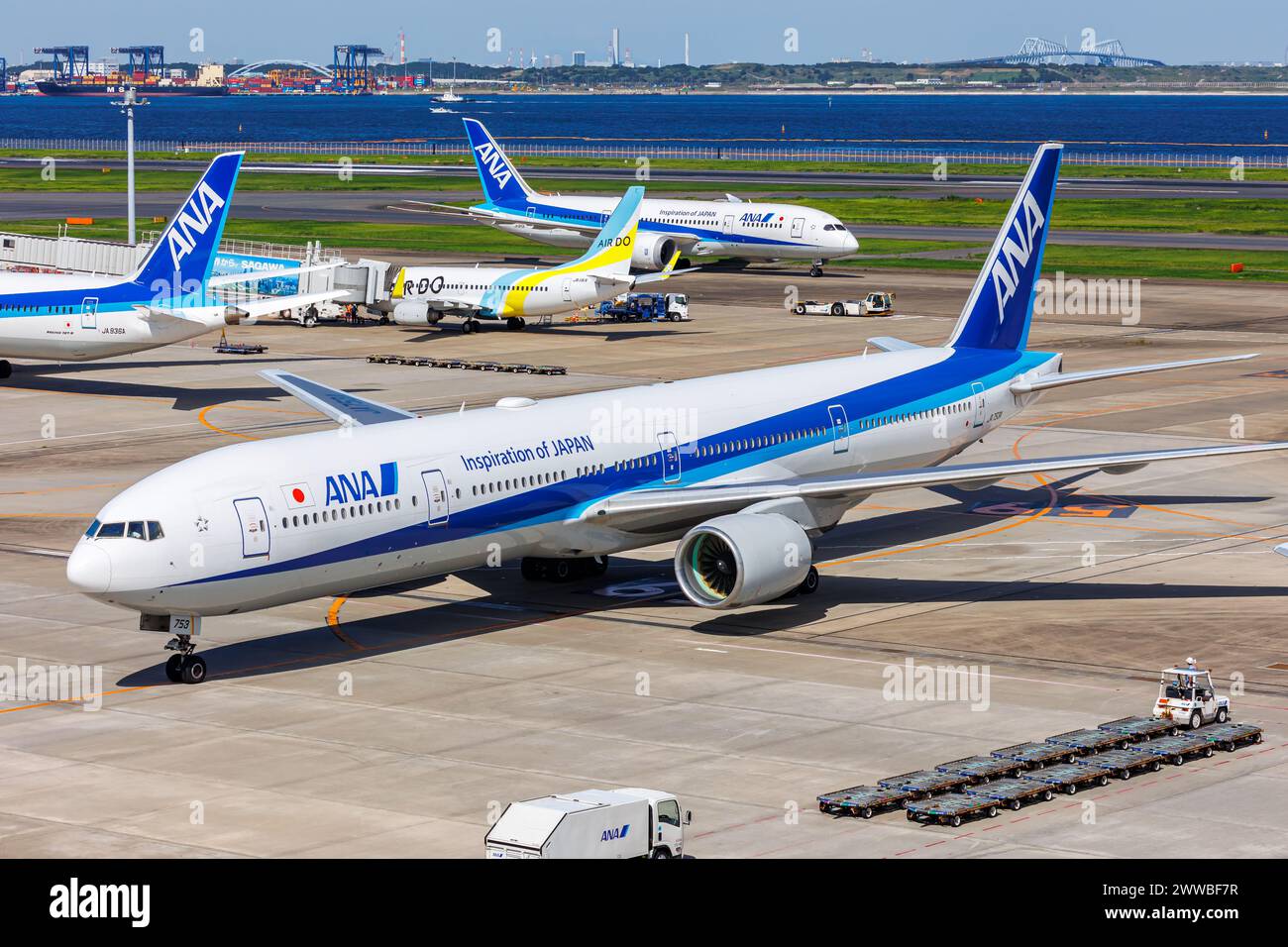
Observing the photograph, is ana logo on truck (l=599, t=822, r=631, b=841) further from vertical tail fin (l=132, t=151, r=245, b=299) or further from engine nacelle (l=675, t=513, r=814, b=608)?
vertical tail fin (l=132, t=151, r=245, b=299)

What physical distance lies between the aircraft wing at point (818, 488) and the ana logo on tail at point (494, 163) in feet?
298

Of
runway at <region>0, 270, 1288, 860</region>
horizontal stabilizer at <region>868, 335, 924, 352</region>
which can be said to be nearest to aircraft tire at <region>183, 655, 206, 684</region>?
runway at <region>0, 270, 1288, 860</region>

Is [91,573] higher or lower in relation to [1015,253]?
lower

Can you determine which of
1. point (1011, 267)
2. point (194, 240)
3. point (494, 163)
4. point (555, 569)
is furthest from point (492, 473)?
point (494, 163)

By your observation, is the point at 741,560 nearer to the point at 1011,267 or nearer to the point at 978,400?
the point at 978,400

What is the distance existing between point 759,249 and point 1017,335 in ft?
239

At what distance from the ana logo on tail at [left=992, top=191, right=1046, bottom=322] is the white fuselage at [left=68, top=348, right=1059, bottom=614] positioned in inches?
68.8

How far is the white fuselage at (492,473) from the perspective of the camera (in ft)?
108

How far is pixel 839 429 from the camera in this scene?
146 ft

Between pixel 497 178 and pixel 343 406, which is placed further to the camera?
pixel 497 178

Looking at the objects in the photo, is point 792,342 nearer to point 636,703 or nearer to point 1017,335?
point 1017,335

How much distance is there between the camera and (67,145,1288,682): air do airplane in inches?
1305

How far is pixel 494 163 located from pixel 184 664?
98.2 metres

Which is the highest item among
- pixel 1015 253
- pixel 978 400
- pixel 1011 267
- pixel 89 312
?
pixel 1015 253
